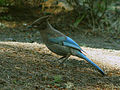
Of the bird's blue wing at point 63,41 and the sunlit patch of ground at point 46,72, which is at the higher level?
the bird's blue wing at point 63,41

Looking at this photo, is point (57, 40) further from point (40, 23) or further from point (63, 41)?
point (40, 23)

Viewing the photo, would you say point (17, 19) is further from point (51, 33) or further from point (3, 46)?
point (51, 33)

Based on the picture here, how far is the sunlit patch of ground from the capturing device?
359 centimetres

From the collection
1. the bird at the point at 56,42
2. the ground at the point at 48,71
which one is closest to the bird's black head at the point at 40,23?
the bird at the point at 56,42

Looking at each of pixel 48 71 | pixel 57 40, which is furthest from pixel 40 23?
pixel 48 71

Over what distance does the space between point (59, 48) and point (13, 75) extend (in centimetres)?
94

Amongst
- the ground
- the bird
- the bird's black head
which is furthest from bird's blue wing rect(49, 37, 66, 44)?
the ground

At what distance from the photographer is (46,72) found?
406 centimetres

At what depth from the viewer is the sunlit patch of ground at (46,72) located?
3.59 m

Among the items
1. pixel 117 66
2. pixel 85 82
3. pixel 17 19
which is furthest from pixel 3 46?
pixel 17 19

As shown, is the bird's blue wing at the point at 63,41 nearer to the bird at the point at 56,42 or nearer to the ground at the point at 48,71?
the bird at the point at 56,42

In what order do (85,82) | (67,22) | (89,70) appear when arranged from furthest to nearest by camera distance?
(67,22) → (89,70) → (85,82)

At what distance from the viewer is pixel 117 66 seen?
5.16m

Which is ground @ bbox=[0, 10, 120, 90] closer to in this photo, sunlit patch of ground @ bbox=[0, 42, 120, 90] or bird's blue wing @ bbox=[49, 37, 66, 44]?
sunlit patch of ground @ bbox=[0, 42, 120, 90]
